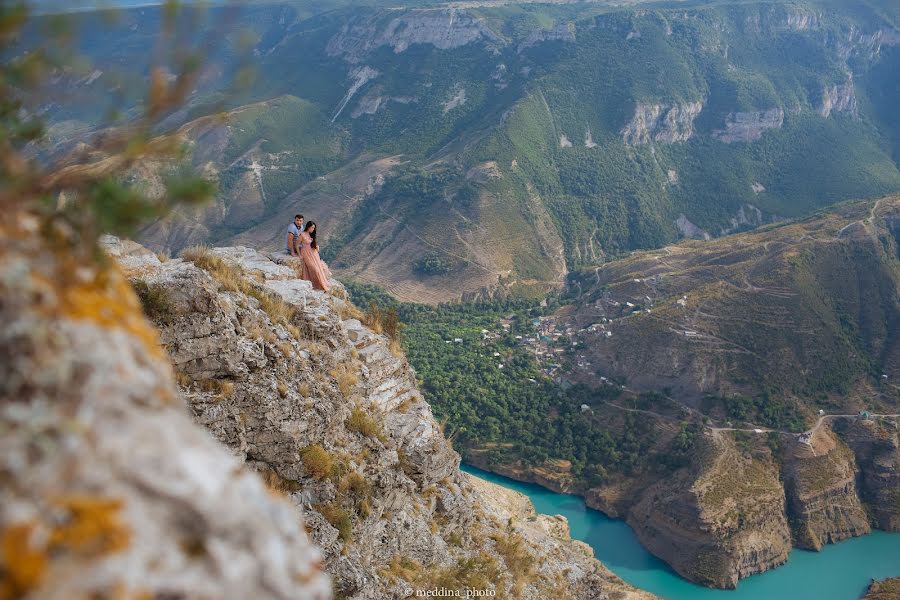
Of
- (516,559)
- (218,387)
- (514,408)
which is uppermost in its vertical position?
(218,387)

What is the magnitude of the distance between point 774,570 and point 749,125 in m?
132

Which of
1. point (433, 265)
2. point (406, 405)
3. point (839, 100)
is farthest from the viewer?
point (839, 100)

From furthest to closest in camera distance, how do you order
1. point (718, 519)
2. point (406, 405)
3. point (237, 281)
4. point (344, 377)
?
1. point (718, 519)
2. point (406, 405)
3. point (344, 377)
4. point (237, 281)

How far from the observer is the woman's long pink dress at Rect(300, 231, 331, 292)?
1903 centimetres

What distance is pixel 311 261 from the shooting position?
19359 mm

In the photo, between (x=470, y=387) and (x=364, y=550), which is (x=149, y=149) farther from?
(x=470, y=387)

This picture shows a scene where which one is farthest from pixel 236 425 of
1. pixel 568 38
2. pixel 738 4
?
pixel 738 4

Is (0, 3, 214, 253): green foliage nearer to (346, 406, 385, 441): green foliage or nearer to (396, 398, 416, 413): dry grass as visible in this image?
(346, 406, 385, 441): green foliage

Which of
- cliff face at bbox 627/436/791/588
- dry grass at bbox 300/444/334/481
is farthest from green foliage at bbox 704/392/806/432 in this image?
dry grass at bbox 300/444/334/481

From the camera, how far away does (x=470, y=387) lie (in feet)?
239

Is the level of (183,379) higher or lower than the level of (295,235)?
higher

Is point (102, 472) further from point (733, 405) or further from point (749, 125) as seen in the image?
point (749, 125)

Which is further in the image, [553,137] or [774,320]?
[553,137]

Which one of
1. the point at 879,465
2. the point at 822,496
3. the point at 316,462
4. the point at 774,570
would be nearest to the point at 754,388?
the point at 822,496
